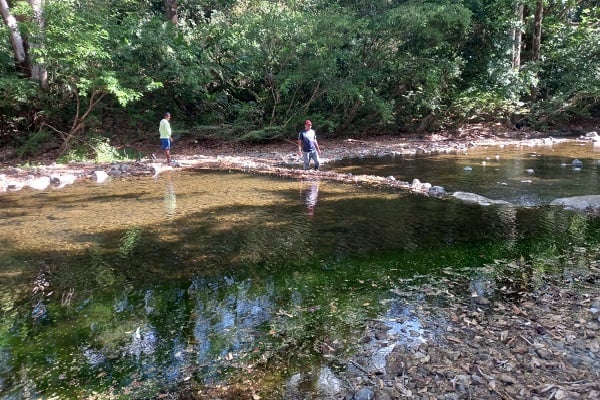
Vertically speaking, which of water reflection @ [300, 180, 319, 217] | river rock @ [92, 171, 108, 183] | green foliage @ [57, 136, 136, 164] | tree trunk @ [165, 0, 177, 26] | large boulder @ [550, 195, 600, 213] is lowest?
large boulder @ [550, 195, 600, 213]

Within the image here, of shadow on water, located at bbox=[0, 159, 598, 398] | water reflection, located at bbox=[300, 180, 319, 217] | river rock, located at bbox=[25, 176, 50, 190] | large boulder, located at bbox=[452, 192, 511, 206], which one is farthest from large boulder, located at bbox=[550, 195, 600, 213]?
river rock, located at bbox=[25, 176, 50, 190]

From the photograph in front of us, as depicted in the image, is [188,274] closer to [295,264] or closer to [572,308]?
[295,264]

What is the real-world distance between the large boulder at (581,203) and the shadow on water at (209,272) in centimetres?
47

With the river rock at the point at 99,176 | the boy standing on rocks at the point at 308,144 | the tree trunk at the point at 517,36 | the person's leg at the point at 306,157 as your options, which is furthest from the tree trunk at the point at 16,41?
the tree trunk at the point at 517,36

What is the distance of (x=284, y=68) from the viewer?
1706cm

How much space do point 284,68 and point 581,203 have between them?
11.7m

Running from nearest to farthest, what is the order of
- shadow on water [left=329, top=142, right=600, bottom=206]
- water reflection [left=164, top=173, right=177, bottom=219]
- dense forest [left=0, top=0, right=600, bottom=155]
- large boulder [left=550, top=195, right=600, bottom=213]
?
1. large boulder [left=550, top=195, right=600, bottom=213]
2. water reflection [left=164, top=173, right=177, bottom=219]
3. shadow on water [left=329, top=142, right=600, bottom=206]
4. dense forest [left=0, top=0, right=600, bottom=155]

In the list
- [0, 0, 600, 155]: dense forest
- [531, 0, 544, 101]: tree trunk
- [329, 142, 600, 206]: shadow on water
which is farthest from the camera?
[531, 0, 544, 101]: tree trunk

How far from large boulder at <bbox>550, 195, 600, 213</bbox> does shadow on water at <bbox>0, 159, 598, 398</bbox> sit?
0.47m

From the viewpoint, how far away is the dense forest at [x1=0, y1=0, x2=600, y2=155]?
Answer: 1412 centimetres

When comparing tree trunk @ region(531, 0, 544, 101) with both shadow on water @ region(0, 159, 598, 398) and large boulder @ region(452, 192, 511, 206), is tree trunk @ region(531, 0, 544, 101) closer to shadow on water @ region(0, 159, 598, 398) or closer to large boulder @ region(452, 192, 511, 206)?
large boulder @ region(452, 192, 511, 206)

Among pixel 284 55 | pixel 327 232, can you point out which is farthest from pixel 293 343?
pixel 284 55

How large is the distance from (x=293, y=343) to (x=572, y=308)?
2.67 meters

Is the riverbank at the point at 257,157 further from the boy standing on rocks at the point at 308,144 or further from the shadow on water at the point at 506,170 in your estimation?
the shadow on water at the point at 506,170
